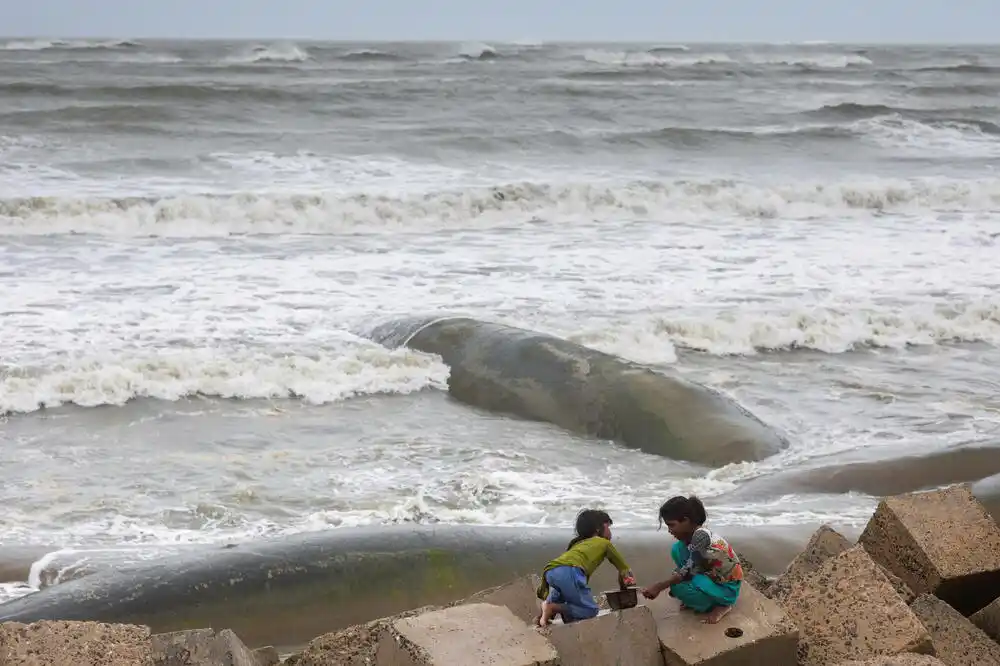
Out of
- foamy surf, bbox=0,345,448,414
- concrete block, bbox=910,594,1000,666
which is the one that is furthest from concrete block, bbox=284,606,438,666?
foamy surf, bbox=0,345,448,414

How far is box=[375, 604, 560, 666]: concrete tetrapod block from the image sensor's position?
3572 millimetres

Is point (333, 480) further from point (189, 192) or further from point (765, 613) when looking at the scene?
point (189, 192)

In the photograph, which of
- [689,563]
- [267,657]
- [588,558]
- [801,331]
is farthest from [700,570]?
[801,331]

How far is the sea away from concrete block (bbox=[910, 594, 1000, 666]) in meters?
2.25

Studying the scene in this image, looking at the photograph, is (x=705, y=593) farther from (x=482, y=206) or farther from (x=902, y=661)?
(x=482, y=206)

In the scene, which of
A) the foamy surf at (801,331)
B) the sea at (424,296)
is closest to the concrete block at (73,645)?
the sea at (424,296)

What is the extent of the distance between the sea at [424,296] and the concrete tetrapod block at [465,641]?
2.76 meters

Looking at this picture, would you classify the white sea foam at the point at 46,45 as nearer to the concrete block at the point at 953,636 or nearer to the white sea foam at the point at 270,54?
the white sea foam at the point at 270,54

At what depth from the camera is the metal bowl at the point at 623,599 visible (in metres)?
4.16

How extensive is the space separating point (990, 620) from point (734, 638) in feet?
3.76

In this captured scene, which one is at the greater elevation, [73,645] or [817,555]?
[73,645]

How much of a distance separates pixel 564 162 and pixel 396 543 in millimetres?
20053

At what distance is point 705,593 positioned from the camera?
13.4ft

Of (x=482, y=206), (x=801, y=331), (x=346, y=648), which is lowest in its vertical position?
(x=482, y=206)
